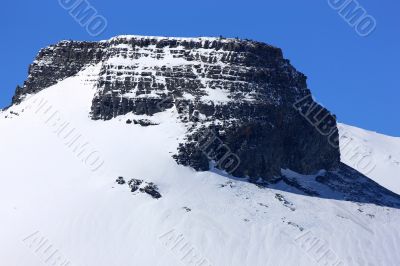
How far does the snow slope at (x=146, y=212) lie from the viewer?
87.8 meters

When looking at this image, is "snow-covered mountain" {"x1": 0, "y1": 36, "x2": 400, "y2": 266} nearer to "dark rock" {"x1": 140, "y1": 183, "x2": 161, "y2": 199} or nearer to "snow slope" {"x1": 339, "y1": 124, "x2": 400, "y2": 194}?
"dark rock" {"x1": 140, "y1": 183, "x2": 161, "y2": 199}

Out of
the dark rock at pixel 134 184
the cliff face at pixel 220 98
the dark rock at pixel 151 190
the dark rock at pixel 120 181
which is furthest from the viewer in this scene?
the cliff face at pixel 220 98

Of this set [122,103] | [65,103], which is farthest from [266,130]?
[65,103]

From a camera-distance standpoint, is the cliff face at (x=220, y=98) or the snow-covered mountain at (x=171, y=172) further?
the cliff face at (x=220, y=98)

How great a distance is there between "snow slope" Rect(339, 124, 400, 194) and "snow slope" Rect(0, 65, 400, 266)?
151 feet

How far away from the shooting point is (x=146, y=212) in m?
91.9

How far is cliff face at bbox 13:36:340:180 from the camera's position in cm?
10212

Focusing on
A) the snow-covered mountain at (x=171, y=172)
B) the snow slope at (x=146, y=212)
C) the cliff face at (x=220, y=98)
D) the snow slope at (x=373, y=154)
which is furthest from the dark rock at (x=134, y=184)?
the snow slope at (x=373, y=154)

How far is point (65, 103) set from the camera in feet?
362

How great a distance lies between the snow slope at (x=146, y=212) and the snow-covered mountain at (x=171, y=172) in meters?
0.15

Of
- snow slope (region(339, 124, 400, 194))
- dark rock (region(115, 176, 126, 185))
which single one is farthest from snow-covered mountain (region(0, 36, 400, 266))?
snow slope (region(339, 124, 400, 194))

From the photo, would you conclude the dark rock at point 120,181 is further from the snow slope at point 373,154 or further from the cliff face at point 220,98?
the snow slope at point 373,154

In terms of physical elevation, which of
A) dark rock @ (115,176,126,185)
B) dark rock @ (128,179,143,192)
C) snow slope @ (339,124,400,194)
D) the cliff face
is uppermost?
snow slope @ (339,124,400,194)

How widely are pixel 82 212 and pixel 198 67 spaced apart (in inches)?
990
